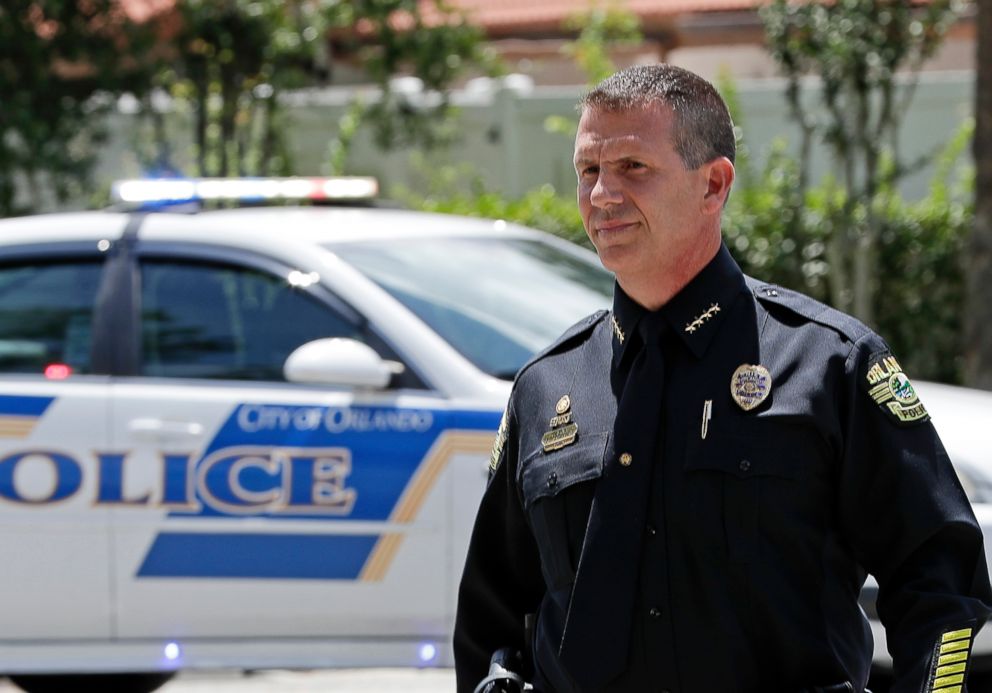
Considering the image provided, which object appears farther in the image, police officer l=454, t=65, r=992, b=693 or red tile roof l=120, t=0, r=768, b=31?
red tile roof l=120, t=0, r=768, b=31

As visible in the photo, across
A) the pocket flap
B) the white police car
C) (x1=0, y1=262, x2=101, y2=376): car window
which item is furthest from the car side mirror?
the pocket flap

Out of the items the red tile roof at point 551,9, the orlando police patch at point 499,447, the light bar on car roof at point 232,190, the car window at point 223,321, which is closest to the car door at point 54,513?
the car window at point 223,321

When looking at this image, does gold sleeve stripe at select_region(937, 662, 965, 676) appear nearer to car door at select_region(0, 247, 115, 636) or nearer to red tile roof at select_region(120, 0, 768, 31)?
car door at select_region(0, 247, 115, 636)

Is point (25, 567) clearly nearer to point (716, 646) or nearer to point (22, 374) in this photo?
point (22, 374)

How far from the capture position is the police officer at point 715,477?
2.13m

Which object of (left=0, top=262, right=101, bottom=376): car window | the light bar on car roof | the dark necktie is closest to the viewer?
the dark necktie

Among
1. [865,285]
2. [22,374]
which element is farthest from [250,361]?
[865,285]

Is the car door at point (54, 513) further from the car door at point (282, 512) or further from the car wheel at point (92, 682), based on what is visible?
the car wheel at point (92, 682)

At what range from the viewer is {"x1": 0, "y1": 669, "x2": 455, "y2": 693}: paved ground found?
571 centimetres

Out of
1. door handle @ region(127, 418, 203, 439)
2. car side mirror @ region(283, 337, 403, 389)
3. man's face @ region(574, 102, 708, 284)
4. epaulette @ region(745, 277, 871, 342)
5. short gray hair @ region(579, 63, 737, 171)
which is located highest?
short gray hair @ region(579, 63, 737, 171)

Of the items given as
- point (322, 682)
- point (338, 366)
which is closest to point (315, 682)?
point (322, 682)

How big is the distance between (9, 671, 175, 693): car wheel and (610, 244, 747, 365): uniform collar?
134 inches

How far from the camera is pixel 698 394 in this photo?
2215 millimetres

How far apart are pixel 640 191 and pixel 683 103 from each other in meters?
0.13
